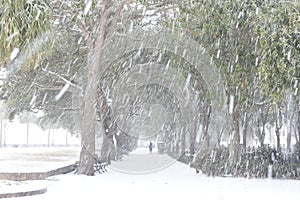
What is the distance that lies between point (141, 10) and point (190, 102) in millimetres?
12855

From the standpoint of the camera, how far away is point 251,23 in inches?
627

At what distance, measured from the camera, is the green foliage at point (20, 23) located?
9656mm

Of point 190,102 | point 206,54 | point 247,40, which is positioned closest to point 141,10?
point 206,54

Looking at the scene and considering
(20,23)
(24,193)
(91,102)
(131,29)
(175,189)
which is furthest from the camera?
(131,29)

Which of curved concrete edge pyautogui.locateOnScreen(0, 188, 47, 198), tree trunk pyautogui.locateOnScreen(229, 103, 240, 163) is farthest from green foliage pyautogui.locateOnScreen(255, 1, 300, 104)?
curved concrete edge pyautogui.locateOnScreen(0, 188, 47, 198)

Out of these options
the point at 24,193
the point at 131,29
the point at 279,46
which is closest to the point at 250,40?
the point at 279,46

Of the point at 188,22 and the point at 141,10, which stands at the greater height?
the point at 141,10

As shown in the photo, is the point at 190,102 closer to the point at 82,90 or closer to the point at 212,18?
the point at 82,90

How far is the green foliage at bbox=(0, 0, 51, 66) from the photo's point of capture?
966 centimetres

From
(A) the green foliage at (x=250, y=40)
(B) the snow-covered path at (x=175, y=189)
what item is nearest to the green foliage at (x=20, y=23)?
(B) the snow-covered path at (x=175, y=189)

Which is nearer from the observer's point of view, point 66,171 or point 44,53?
point 44,53

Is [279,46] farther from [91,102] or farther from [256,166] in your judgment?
[91,102]

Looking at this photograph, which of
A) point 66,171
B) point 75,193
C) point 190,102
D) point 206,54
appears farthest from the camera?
point 190,102

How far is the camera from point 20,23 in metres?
9.87
